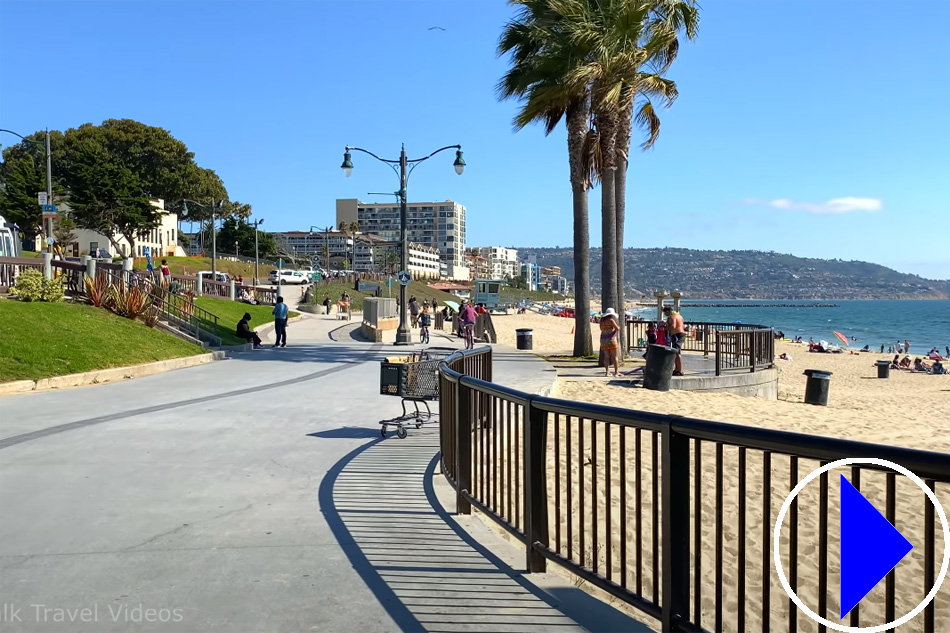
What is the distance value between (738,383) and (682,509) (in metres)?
14.2

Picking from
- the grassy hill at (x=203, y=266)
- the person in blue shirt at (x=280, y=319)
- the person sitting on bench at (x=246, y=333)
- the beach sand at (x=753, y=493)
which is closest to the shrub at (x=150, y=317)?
the person sitting on bench at (x=246, y=333)

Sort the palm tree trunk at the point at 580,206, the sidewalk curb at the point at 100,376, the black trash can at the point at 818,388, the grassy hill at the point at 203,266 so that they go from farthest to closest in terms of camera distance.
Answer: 1. the grassy hill at the point at 203,266
2. the palm tree trunk at the point at 580,206
3. the black trash can at the point at 818,388
4. the sidewalk curb at the point at 100,376

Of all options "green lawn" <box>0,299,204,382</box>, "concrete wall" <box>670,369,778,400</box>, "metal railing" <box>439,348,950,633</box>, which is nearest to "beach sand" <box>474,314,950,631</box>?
"metal railing" <box>439,348,950,633</box>

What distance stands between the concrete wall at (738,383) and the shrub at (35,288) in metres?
15.7

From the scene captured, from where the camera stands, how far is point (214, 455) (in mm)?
7492

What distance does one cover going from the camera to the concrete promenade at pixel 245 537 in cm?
365

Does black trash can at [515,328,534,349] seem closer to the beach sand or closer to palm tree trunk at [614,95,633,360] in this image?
palm tree trunk at [614,95,633,360]

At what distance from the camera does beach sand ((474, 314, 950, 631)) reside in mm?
4445

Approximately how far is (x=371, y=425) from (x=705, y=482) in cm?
428

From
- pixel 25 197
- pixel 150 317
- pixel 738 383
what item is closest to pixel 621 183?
pixel 738 383

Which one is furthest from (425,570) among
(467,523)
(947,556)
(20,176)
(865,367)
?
(20,176)

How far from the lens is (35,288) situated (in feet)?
60.6

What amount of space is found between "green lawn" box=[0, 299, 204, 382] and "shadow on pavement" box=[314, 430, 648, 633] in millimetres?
9606
